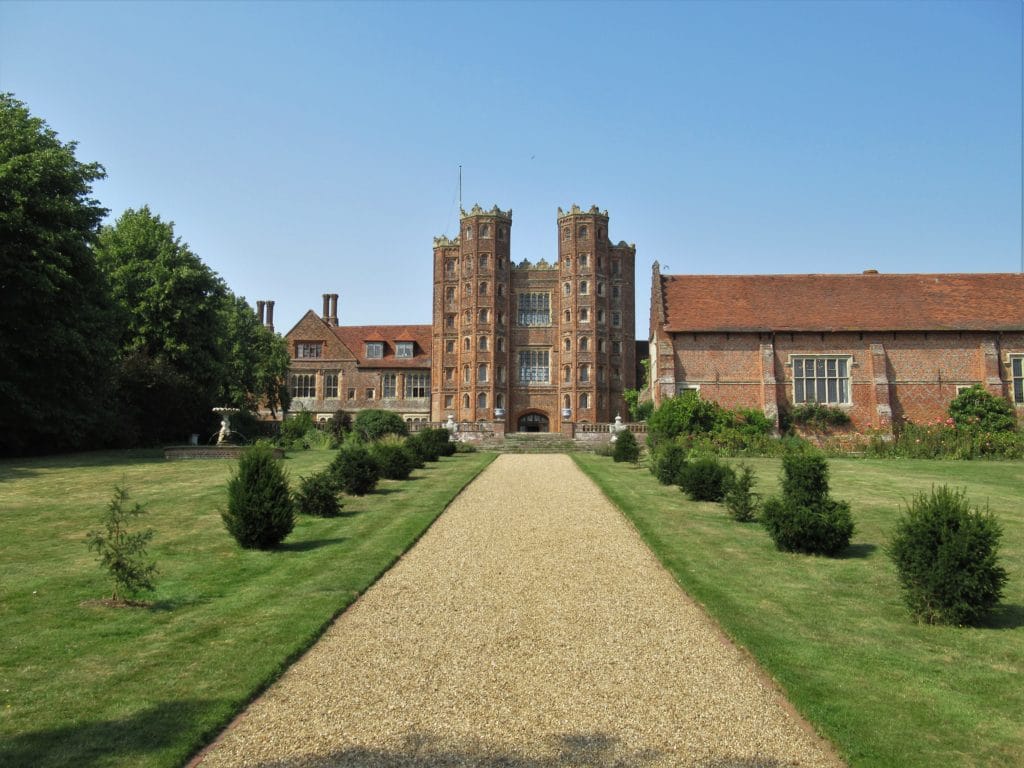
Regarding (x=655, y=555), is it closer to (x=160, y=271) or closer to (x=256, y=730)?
(x=256, y=730)

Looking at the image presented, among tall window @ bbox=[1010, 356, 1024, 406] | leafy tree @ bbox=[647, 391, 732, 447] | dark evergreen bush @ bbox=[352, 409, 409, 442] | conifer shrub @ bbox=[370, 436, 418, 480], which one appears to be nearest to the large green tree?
dark evergreen bush @ bbox=[352, 409, 409, 442]

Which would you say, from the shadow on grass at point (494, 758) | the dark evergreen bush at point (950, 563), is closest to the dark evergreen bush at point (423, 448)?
the dark evergreen bush at point (950, 563)

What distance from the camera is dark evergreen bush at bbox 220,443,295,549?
1177cm

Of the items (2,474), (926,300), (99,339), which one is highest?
(926,300)

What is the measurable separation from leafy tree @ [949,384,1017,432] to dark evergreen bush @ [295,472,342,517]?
29.8m

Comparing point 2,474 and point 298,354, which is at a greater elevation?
point 298,354

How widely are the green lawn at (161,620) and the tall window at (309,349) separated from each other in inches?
1886

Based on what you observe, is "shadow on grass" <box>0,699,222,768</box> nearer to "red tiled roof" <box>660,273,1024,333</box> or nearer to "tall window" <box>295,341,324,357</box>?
"red tiled roof" <box>660,273,1024,333</box>

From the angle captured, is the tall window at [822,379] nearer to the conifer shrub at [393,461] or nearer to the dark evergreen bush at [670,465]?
the dark evergreen bush at [670,465]

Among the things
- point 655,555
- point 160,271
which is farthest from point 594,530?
point 160,271

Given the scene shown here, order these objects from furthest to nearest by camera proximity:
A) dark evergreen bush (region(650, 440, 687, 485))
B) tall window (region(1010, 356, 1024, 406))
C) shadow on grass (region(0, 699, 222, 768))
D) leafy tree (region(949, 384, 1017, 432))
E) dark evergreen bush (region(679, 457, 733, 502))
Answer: tall window (region(1010, 356, 1024, 406))
leafy tree (region(949, 384, 1017, 432))
dark evergreen bush (region(650, 440, 687, 485))
dark evergreen bush (region(679, 457, 733, 502))
shadow on grass (region(0, 699, 222, 768))

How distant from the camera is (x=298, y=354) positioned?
211 feet

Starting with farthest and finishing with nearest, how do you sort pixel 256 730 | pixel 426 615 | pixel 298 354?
pixel 298 354
pixel 426 615
pixel 256 730

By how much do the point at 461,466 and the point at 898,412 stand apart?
23.7 metres
